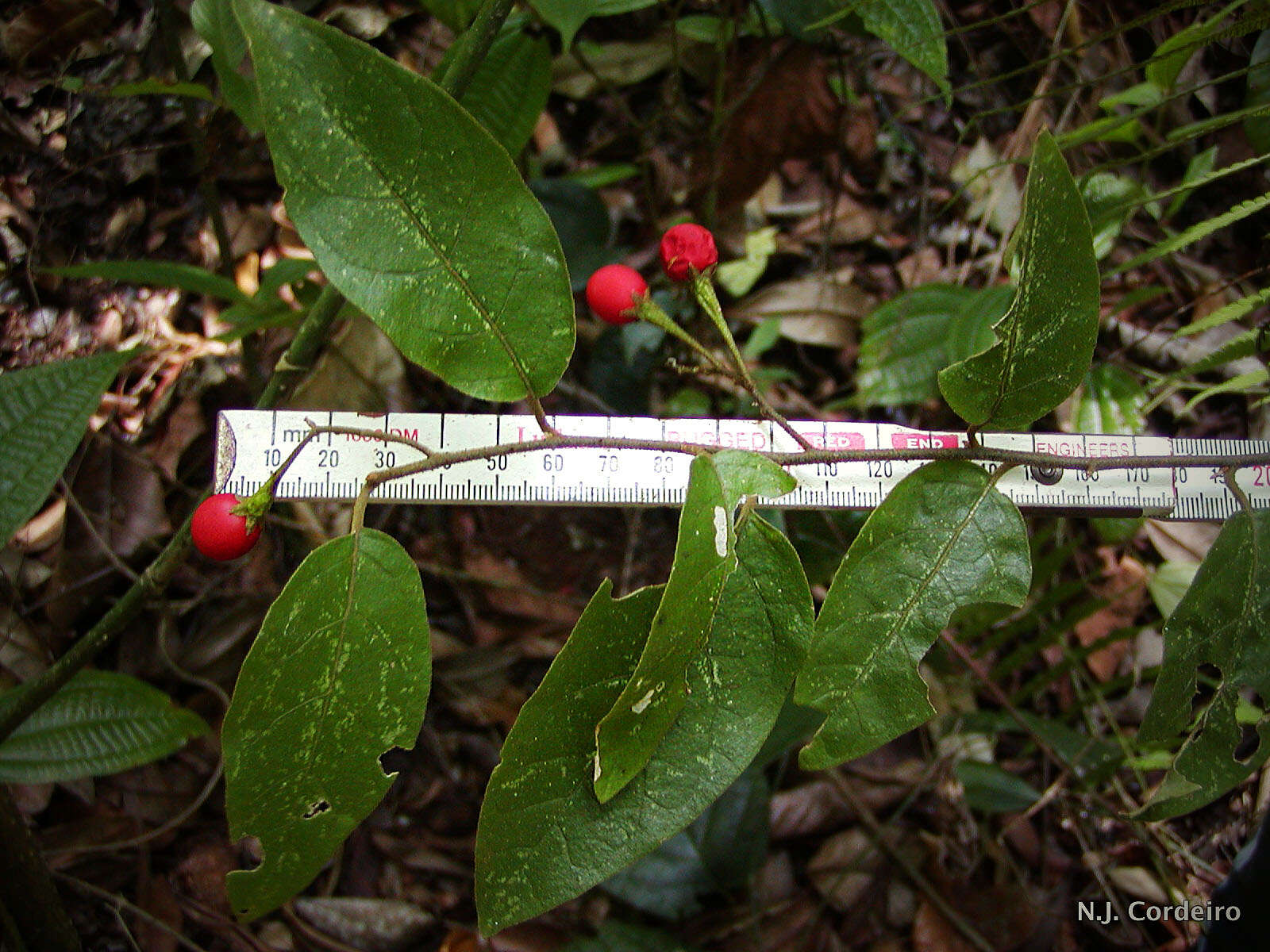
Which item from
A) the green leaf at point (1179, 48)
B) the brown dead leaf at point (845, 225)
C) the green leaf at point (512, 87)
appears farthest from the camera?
the brown dead leaf at point (845, 225)

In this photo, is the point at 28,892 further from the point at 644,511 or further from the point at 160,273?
the point at 644,511

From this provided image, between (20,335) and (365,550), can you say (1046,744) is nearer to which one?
(365,550)

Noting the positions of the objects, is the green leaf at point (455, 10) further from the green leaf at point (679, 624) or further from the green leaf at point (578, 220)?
the green leaf at point (679, 624)

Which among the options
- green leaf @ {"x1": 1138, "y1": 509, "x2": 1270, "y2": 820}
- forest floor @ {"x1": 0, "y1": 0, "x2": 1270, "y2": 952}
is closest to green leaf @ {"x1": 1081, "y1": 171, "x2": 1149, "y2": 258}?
forest floor @ {"x1": 0, "y1": 0, "x2": 1270, "y2": 952}

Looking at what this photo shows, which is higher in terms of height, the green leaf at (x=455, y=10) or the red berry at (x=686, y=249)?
the green leaf at (x=455, y=10)

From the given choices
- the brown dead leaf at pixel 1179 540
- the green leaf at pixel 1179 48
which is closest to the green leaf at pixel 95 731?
the green leaf at pixel 1179 48

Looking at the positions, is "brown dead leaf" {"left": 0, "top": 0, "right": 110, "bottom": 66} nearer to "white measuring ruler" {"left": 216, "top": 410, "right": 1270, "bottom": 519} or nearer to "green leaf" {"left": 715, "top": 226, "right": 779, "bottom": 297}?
"white measuring ruler" {"left": 216, "top": 410, "right": 1270, "bottom": 519}
